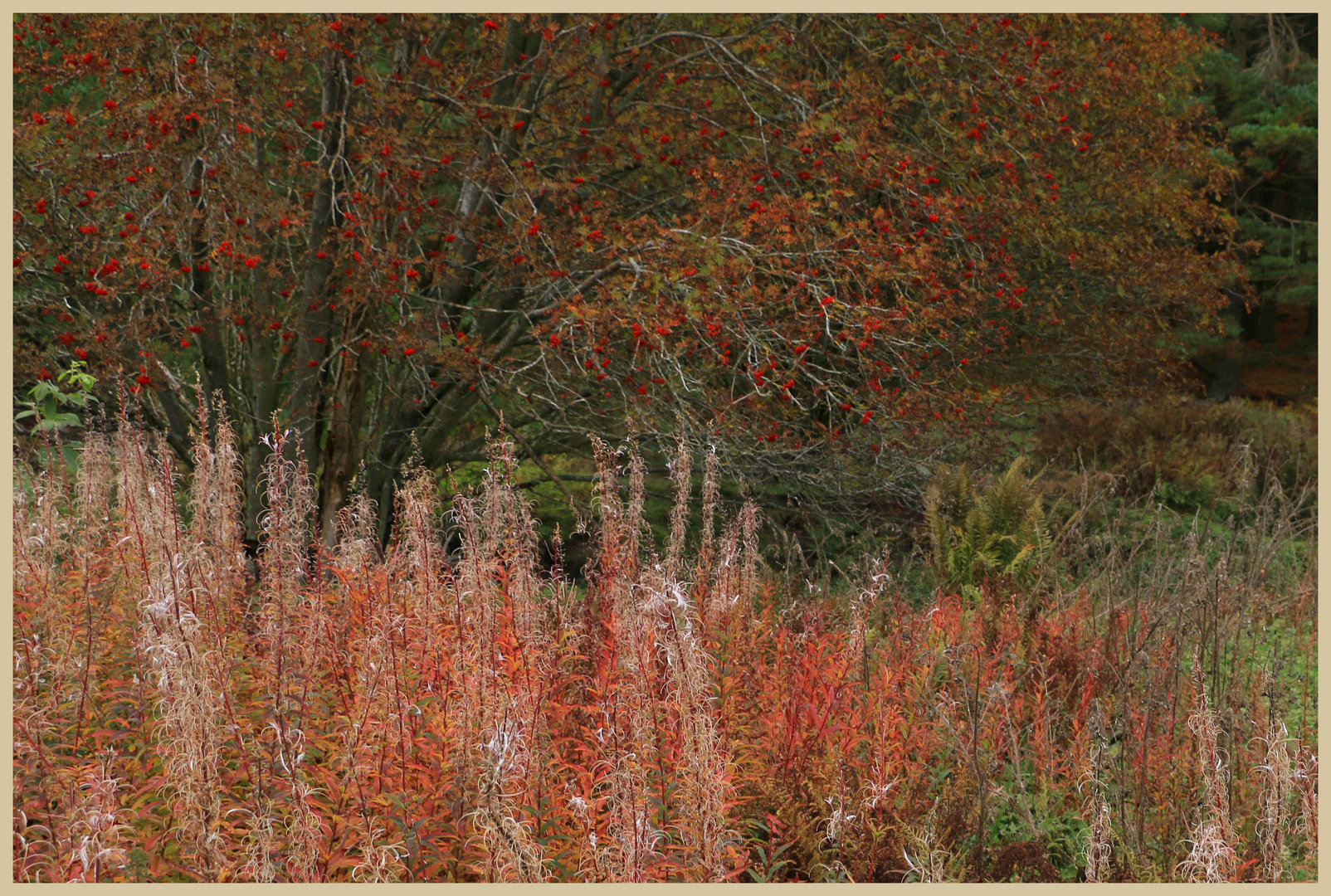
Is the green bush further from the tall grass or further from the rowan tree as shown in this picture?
the tall grass

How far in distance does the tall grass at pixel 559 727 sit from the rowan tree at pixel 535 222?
193 centimetres

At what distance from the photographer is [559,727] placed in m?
3.11

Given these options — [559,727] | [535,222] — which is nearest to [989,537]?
[535,222]

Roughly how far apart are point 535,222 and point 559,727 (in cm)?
349

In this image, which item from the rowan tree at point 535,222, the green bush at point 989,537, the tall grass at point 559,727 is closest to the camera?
the tall grass at point 559,727

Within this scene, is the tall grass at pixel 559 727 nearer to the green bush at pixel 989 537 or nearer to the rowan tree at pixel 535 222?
the rowan tree at pixel 535 222

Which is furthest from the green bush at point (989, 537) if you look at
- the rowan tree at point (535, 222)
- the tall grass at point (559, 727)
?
the tall grass at point (559, 727)

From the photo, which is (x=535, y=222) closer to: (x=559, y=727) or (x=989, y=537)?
(x=559, y=727)

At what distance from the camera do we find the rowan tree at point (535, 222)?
545 cm

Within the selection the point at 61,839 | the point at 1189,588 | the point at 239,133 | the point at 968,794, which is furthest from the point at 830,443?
the point at 61,839

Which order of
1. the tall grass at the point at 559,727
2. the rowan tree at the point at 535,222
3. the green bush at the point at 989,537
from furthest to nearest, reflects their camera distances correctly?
the green bush at the point at 989,537 < the rowan tree at the point at 535,222 < the tall grass at the point at 559,727

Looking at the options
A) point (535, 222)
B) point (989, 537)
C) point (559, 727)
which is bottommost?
point (989, 537)

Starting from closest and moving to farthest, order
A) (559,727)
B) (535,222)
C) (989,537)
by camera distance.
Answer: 1. (559,727)
2. (535,222)
3. (989,537)

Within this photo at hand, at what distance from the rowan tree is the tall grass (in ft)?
6.33
